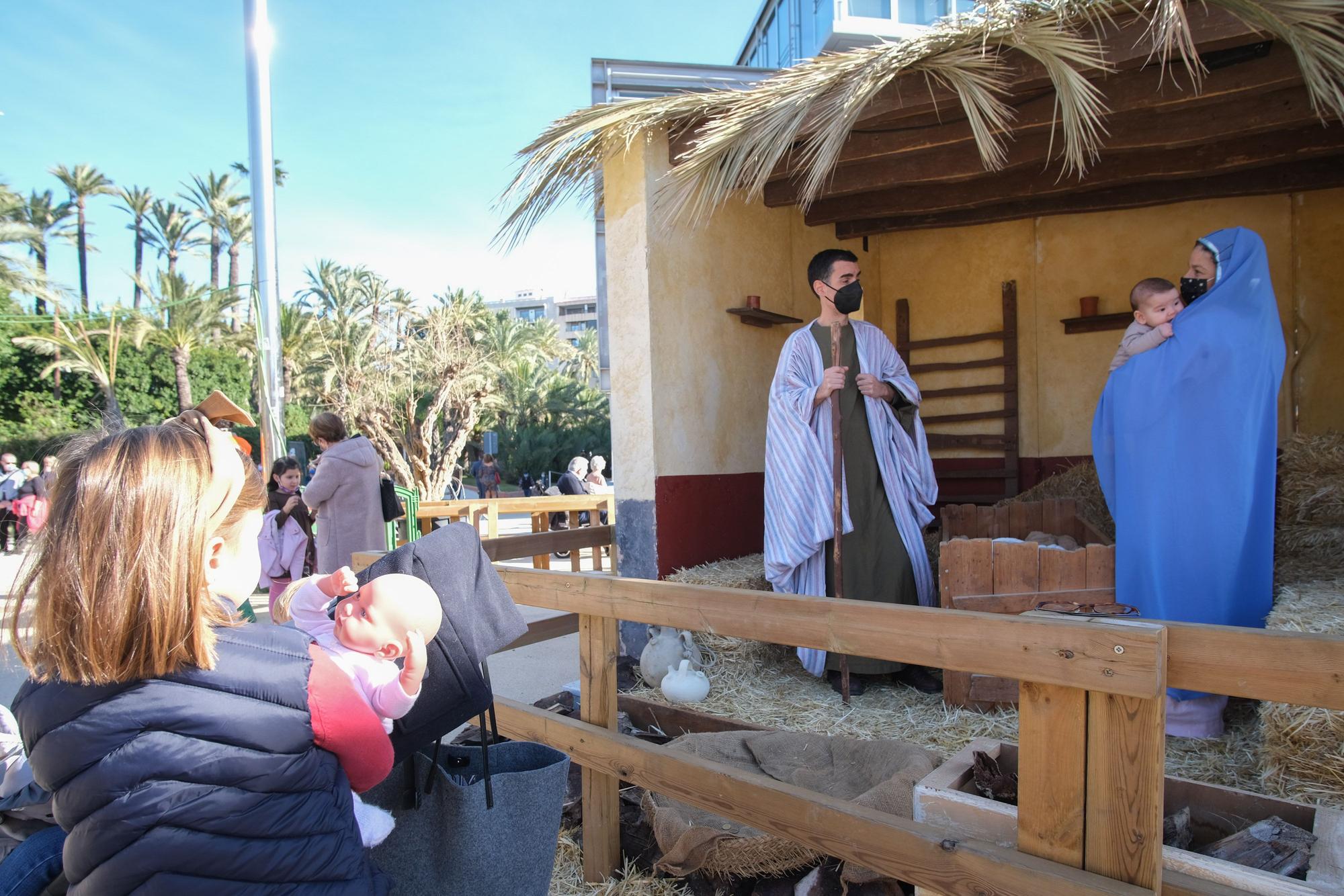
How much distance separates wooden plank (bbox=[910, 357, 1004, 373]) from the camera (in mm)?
6022

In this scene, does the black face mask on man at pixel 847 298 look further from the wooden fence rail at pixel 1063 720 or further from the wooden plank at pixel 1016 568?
the wooden fence rail at pixel 1063 720

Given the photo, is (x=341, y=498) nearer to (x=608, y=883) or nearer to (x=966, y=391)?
(x=608, y=883)

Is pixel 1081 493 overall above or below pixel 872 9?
below

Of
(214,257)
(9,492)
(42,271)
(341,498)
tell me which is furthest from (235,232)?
(341,498)

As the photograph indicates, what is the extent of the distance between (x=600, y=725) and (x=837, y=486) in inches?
71.6

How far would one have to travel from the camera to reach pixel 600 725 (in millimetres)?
2373

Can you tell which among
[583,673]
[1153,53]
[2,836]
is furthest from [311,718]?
[1153,53]

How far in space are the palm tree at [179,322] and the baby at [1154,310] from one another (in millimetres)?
22471

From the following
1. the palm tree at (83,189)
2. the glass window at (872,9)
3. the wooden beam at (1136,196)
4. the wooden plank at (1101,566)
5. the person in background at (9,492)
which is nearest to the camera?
the wooden plank at (1101,566)

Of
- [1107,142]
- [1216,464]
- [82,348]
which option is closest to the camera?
[1216,464]

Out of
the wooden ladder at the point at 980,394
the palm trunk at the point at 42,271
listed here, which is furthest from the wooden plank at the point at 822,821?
the palm trunk at the point at 42,271

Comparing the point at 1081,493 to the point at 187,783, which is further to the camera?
the point at 1081,493

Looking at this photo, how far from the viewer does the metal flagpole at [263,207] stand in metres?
7.05

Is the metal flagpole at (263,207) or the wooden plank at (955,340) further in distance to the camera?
the metal flagpole at (263,207)
